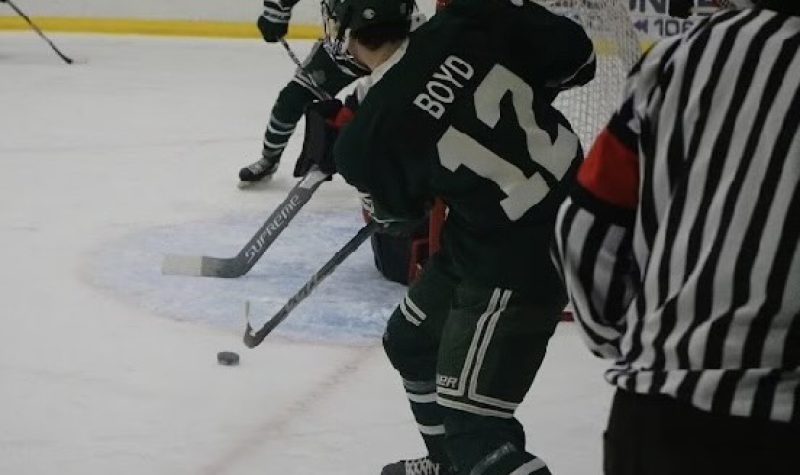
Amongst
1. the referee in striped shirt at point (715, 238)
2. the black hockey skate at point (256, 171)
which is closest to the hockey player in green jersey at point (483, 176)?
the referee in striped shirt at point (715, 238)

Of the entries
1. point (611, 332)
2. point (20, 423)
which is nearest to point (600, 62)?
point (20, 423)

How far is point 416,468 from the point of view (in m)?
2.11

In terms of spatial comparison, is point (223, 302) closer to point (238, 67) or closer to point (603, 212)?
point (603, 212)

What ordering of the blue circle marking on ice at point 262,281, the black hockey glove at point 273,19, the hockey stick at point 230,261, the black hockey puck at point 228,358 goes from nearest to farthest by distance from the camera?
the black hockey puck at point 228,358
the blue circle marking on ice at point 262,281
the hockey stick at point 230,261
the black hockey glove at point 273,19

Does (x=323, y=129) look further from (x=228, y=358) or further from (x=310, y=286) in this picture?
(x=228, y=358)

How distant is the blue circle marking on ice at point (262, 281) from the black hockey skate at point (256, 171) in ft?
1.31

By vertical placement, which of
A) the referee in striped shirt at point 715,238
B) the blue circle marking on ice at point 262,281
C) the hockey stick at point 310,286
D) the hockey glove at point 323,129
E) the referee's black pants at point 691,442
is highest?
the referee in striped shirt at point 715,238

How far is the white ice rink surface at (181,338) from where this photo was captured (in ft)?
7.55

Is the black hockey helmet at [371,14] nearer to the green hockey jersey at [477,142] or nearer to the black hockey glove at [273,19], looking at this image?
the green hockey jersey at [477,142]

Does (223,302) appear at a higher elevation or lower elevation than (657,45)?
lower

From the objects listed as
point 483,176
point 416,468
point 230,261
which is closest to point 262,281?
point 230,261

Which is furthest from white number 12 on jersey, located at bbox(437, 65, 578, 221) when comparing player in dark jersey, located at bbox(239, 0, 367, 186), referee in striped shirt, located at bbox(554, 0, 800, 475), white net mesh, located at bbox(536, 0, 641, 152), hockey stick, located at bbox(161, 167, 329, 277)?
player in dark jersey, located at bbox(239, 0, 367, 186)

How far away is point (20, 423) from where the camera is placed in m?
2.38

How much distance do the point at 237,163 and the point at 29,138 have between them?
31.4 inches
